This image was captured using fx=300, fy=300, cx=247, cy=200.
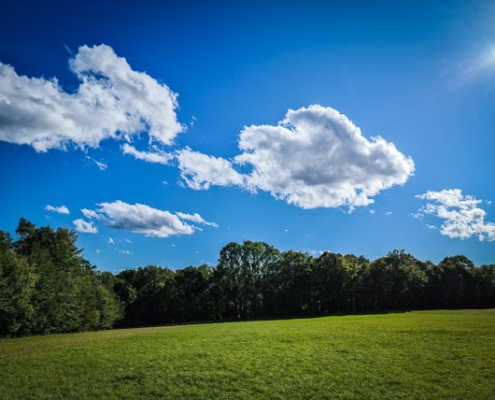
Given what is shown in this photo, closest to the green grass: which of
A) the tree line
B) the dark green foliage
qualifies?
the dark green foliage

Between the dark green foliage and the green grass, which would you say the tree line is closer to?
the dark green foliage

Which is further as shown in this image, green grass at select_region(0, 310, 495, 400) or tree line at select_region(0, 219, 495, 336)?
tree line at select_region(0, 219, 495, 336)

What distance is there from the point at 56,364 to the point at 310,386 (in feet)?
57.9

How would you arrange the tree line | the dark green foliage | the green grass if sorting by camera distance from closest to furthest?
the green grass → the dark green foliage → the tree line

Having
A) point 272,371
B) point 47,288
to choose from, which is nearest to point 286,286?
point 47,288

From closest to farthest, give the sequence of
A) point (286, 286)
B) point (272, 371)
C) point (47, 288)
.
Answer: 1. point (272, 371)
2. point (47, 288)
3. point (286, 286)

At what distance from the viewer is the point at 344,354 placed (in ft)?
66.7

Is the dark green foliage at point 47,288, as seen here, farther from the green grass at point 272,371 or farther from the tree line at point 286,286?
the green grass at point 272,371

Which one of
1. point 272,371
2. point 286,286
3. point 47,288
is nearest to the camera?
point 272,371

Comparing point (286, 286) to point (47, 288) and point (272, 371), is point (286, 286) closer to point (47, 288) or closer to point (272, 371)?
point (47, 288)

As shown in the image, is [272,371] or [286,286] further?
[286,286]

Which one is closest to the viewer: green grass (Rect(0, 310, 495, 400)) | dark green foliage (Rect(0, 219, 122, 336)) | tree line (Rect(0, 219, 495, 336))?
green grass (Rect(0, 310, 495, 400))

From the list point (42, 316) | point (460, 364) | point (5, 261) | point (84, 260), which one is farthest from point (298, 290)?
point (460, 364)

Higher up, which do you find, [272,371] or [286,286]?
[286,286]
